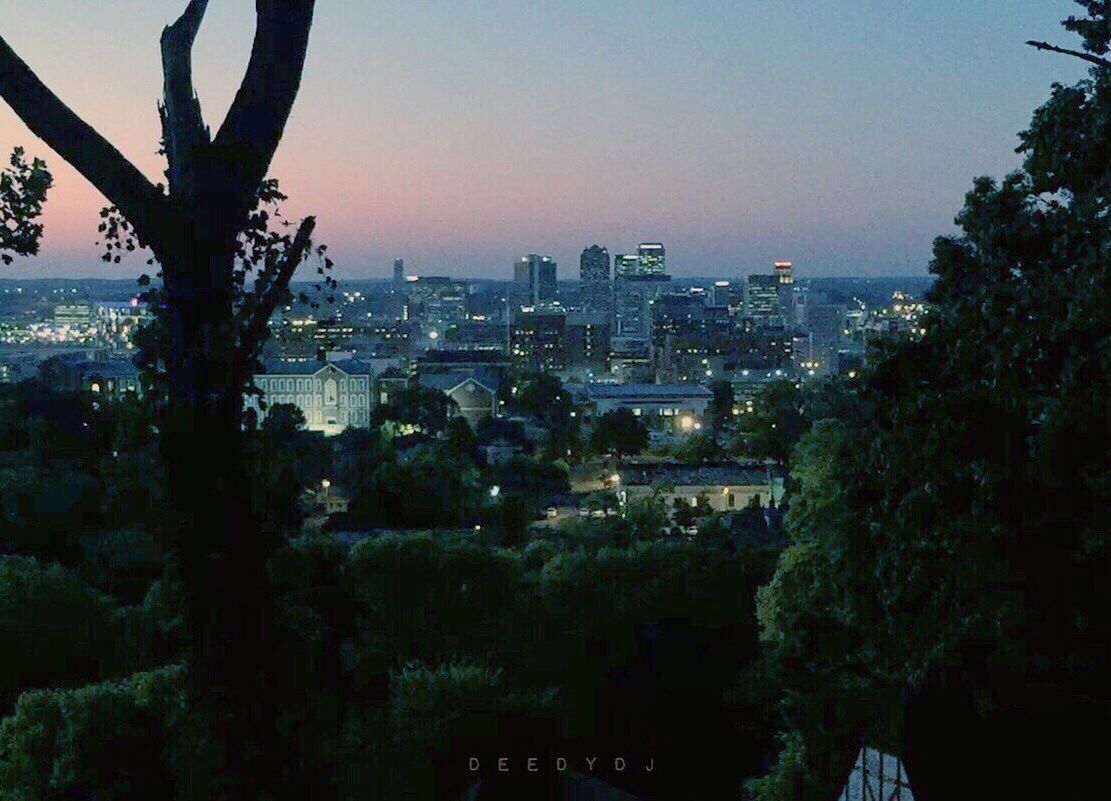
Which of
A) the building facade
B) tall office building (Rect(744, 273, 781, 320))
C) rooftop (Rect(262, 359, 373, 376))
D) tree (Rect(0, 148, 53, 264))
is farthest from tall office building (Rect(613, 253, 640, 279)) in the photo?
tree (Rect(0, 148, 53, 264))

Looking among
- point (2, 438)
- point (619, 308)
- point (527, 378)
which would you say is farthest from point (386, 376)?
point (619, 308)

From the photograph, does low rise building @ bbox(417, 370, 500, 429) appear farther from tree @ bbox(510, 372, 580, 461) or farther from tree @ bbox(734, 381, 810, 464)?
tree @ bbox(734, 381, 810, 464)

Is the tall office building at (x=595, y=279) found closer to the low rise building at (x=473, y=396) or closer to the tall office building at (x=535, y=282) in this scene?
the tall office building at (x=535, y=282)

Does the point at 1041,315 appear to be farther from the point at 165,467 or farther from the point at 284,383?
the point at 284,383

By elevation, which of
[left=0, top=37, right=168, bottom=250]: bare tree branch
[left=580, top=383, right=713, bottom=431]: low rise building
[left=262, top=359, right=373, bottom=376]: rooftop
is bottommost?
[left=580, top=383, right=713, bottom=431]: low rise building

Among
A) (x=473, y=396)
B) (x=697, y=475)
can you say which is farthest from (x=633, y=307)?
(x=697, y=475)

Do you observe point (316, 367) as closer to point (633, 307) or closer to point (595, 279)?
point (633, 307)
